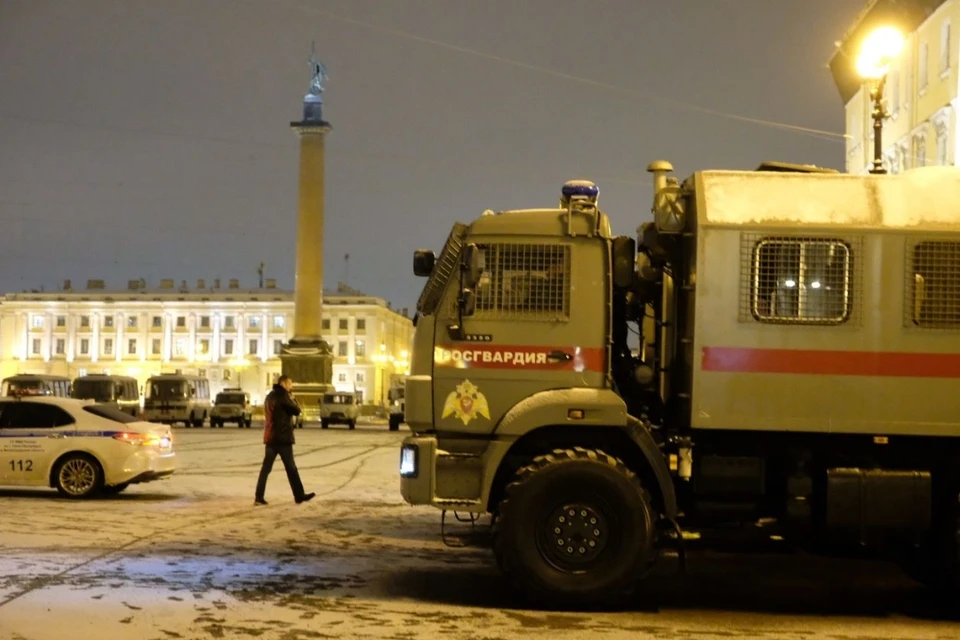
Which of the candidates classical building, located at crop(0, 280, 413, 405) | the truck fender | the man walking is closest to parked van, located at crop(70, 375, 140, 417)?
the man walking

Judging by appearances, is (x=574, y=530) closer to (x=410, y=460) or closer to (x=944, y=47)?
(x=410, y=460)

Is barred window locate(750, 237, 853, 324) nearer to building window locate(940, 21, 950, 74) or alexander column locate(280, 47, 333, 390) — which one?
building window locate(940, 21, 950, 74)

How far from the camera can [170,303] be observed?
403ft

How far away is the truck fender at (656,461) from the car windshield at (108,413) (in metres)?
9.29

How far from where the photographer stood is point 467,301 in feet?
29.0

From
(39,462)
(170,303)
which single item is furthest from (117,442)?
(170,303)

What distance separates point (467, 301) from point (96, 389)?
46136 millimetres

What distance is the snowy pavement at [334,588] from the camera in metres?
7.90

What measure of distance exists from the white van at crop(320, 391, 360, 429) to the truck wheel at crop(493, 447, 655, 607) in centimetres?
4716

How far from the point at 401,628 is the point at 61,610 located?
2.43 metres

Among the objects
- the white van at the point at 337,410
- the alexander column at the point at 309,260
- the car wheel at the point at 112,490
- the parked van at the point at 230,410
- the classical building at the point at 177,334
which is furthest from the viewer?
the classical building at the point at 177,334

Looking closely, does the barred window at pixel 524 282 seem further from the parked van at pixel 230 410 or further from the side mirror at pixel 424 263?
the parked van at pixel 230 410

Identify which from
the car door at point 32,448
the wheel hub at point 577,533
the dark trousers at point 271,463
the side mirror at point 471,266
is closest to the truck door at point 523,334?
the side mirror at point 471,266

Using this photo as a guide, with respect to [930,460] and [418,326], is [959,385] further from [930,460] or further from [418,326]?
[418,326]
